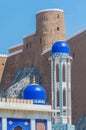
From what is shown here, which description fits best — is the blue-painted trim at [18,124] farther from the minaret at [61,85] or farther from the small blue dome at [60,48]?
the small blue dome at [60,48]

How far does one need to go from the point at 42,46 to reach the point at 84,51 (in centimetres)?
601

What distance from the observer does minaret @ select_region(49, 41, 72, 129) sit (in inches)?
1410

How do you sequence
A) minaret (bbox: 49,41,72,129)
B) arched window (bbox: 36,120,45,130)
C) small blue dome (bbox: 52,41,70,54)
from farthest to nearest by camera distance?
1. small blue dome (bbox: 52,41,70,54)
2. minaret (bbox: 49,41,72,129)
3. arched window (bbox: 36,120,45,130)

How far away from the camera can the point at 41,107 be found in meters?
31.2

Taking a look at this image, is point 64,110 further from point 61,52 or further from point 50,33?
point 50,33

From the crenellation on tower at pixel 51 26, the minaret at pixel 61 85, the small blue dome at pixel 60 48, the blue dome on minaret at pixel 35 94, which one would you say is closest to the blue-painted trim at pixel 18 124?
the blue dome on minaret at pixel 35 94

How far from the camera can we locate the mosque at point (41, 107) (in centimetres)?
3050

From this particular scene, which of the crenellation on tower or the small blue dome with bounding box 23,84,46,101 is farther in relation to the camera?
the crenellation on tower

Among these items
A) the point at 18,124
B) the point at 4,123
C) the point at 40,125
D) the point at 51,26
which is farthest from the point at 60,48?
the point at 51,26

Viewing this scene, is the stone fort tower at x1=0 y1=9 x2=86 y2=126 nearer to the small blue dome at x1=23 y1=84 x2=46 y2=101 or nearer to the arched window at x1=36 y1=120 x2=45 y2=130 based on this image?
the small blue dome at x1=23 y1=84 x2=46 y2=101

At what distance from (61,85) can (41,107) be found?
219 inches

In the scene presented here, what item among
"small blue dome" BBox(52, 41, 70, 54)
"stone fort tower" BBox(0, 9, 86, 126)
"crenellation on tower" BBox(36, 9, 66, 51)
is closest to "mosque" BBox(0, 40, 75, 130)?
"small blue dome" BBox(52, 41, 70, 54)

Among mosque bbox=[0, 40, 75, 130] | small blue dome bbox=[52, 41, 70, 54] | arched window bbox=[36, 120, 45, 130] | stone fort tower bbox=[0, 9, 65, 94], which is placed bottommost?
arched window bbox=[36, 120, 45, 130]

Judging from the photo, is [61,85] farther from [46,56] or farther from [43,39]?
[43,39]
